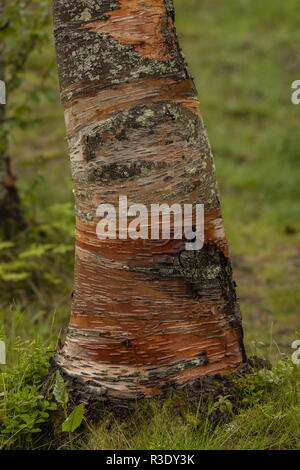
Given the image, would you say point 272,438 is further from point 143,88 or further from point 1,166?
point 1,166

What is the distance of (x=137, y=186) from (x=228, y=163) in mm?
5598

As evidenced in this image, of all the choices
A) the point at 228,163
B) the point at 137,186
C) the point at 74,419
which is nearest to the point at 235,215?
the point at 228,163

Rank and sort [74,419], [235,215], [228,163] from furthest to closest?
[228,163] → [235,215] → [74,419]

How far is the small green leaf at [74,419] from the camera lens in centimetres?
250

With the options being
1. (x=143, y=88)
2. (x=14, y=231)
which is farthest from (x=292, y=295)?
(x=143, y=88)

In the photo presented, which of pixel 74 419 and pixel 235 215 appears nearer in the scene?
pixel 74 419

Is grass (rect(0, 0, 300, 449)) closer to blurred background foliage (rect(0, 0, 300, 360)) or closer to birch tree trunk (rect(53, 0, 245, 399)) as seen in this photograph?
blurred background foliage (rect(0, 0, 300, 360))

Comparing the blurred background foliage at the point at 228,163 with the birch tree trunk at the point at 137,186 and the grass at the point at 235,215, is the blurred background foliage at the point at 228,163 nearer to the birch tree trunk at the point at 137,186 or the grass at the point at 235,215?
the grass at the point at 235,215

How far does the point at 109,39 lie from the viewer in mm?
2607

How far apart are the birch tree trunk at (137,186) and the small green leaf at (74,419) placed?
0.15m

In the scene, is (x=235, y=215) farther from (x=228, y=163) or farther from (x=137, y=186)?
(x=137, y=186)

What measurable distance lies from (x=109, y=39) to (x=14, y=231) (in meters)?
3.08

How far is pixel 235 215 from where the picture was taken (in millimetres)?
6969

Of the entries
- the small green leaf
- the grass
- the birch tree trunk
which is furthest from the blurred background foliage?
the small green leaf
